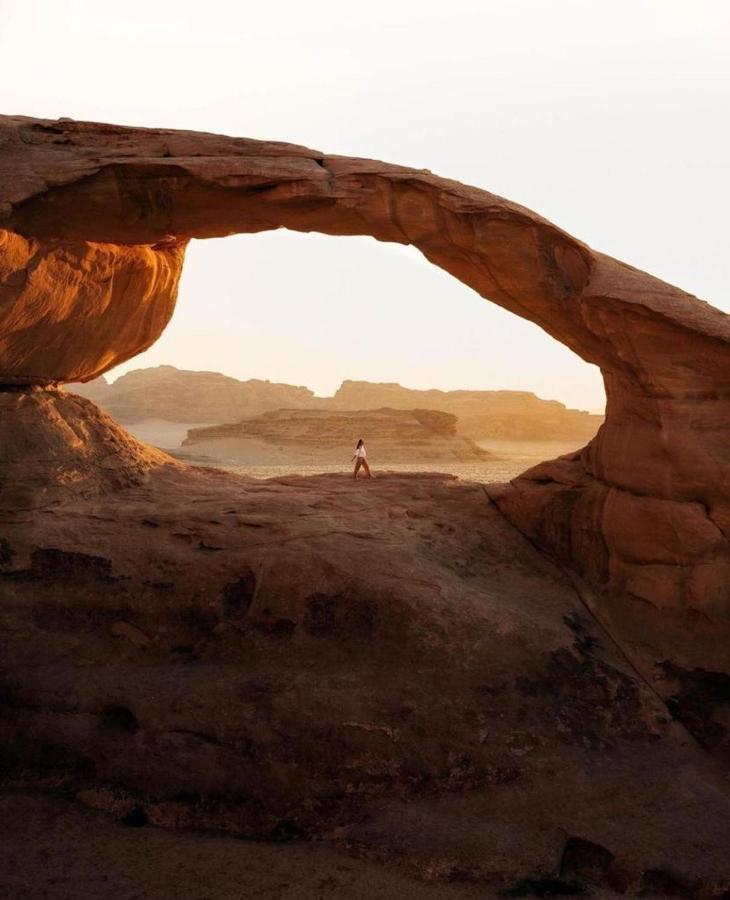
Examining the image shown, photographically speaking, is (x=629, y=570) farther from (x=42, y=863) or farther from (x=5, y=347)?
(x=5, y=347)

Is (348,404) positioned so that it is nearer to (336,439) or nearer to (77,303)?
(336,439)

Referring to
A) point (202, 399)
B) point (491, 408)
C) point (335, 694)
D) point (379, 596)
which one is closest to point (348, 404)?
point (491, 408)

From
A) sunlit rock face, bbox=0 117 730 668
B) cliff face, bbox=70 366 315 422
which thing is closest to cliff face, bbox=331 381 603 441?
cliff face, bbox=70 366 315 422

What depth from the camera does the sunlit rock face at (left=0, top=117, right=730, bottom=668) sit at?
6.01 m

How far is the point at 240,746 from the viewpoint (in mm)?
5422

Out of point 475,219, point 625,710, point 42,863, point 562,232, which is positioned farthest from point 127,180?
point 625,710

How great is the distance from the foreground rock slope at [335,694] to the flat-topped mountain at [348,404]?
4953 cm

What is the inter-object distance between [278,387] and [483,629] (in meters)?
63.9

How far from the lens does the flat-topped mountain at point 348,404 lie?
58094 millimetres

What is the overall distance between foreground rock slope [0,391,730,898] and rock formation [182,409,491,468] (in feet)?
89.9

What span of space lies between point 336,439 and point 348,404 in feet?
77.9

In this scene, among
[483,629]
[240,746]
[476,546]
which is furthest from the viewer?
[476,546]

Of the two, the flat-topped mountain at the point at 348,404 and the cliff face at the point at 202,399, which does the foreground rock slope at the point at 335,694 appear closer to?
the flat-topped mountain at the point at 348,404

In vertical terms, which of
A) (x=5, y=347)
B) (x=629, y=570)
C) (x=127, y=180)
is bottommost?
(x=629, y=570)
